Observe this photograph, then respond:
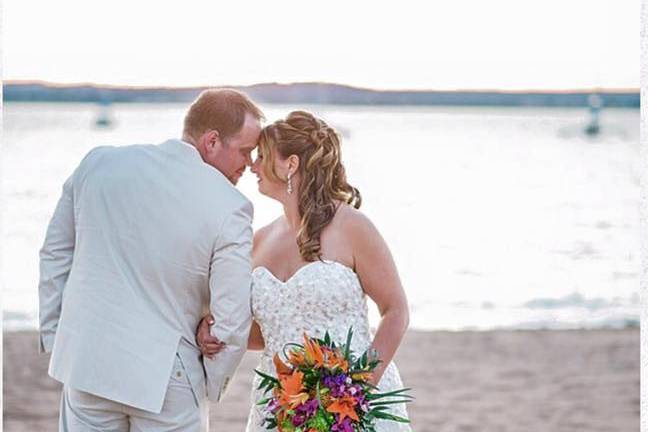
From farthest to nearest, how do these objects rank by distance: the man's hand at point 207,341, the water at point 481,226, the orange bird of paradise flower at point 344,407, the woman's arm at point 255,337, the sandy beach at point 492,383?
the water at point 481,226 < the sandy beach at point 492,383 < the woman's arm at point 255,337 < the man's hand at point 207,341 < the orange bird of paradise flower at point 344,407

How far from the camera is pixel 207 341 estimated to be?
3.77 metres

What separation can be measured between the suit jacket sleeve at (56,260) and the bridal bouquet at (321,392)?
0.70 metres

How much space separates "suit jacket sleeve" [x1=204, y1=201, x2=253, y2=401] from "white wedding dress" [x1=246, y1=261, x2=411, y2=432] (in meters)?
0.24

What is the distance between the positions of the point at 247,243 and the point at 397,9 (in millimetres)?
43129

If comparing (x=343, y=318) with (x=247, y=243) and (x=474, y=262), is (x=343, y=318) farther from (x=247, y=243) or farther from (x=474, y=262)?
(x=474, y=262)

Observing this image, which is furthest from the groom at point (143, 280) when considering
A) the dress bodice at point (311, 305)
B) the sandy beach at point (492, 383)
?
the sandy beach at point (492, 383)

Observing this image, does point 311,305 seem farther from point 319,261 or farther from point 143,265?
point 143,265

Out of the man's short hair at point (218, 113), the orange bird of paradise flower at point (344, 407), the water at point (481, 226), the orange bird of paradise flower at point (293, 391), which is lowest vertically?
the water at point (481, 226)

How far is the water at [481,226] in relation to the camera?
16016 millimetres

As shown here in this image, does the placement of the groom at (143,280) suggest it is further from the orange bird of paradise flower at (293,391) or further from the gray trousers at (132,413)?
the orange bird of paradise flower at (293,391)

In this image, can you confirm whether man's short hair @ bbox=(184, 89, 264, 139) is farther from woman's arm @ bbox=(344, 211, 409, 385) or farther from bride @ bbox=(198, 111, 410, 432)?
woman's arm @ bbox=(344, 211, 409, 385)

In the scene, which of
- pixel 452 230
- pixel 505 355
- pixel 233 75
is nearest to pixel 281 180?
pixel 505 355

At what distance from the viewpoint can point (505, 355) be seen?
40.4 ft

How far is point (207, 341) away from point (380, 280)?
2.00 ft
